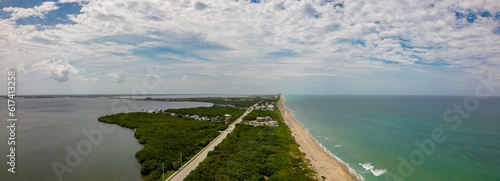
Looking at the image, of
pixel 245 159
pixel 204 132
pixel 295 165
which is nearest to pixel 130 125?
pixel 204 132

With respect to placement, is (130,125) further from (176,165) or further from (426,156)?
(426,156)

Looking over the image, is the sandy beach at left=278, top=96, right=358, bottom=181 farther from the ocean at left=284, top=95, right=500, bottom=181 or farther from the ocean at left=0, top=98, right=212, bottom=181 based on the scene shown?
the ocean at left=0, top=98, right=212, bottom=181

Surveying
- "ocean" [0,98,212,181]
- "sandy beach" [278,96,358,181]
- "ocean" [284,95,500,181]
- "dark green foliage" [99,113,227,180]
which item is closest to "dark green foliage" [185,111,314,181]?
"sandy beach" [278,96,358,181]

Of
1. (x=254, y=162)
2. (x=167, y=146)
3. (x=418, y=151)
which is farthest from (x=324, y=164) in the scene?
(x=167, y=146)

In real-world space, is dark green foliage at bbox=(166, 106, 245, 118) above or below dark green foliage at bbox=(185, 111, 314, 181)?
above


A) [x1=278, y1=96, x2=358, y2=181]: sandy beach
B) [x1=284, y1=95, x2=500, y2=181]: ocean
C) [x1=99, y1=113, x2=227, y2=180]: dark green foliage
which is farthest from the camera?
[x1=284, y1=95, x2=500, y2=181]: ocean

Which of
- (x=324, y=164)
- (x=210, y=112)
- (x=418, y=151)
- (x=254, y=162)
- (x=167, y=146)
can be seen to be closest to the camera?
(x=254, y=162)

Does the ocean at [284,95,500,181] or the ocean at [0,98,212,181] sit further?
the ocean at [284,95,500,181]

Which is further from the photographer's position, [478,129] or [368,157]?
[478,129]

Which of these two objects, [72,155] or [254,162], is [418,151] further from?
[72,155]
